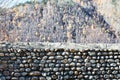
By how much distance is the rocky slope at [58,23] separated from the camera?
12328mm

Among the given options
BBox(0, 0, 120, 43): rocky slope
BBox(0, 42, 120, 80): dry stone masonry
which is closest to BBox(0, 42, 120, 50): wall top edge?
BBox(0, 42, 120, 80): dry stone masonry

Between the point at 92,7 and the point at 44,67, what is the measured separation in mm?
4929

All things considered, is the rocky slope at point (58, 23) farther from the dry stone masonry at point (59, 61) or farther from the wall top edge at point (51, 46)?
the dry stone masonry at point (59, 61)

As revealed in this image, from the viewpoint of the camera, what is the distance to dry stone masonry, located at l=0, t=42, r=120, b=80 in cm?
942

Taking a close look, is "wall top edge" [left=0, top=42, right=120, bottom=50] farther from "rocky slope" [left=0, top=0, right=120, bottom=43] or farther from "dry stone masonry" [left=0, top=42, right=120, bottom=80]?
"rocky slope" [left=0, top=0, right=120, bottom=43]

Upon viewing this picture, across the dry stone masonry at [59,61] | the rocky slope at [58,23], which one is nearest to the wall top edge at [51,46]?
the dry stone masonry at [59,61]

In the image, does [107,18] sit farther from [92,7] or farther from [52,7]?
[52,7]

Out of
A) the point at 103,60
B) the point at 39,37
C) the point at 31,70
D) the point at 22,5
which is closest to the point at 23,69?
the point at 31,70

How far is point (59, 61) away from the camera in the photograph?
31.6 feet

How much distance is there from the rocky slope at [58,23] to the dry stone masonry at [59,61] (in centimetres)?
236

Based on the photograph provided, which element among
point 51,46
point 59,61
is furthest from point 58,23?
point 59,61

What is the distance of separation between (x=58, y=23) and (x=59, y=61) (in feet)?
11.7

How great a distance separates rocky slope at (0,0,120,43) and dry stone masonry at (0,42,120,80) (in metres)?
2.36

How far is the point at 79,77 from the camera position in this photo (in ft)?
31.6
